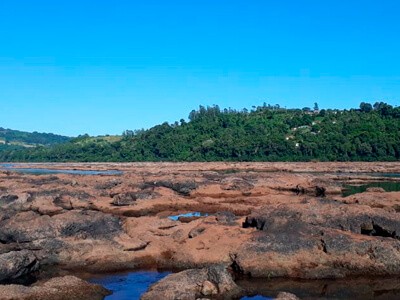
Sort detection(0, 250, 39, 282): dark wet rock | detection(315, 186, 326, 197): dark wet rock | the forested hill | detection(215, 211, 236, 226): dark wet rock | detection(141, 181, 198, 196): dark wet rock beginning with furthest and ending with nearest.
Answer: the forested hill
detection(315, 186, 326, 197): dark wet rock
detection(141, 181, 198, 196): dark wet rock
detection(215, 211, 236, 226): dark wet rock
detection(0, 250, 39, 282): dark wet rock

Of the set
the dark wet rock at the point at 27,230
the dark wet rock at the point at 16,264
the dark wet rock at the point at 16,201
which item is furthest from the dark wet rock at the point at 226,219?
the dark wet rock at the point at 16,201

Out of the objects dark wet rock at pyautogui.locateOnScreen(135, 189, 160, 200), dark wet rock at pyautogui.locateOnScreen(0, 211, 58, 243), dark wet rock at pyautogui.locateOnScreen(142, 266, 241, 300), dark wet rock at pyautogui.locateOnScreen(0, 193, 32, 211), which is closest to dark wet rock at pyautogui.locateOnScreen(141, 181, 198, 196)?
dark wet rock at pyautogui.locateOnScreen(135, 189, 160, 200)

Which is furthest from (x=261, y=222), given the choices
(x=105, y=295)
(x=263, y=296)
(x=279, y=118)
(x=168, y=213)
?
(x=279, y=118)

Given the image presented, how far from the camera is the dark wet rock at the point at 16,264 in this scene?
2333cm

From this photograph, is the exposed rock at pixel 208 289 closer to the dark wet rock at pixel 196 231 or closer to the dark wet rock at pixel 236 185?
the dark wet rock at pixel 196 231

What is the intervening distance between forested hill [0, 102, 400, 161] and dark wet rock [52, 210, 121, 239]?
363 feet

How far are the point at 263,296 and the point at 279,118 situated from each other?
162775 millimetres

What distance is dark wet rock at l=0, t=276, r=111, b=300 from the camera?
20.1m

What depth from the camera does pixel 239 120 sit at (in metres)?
188

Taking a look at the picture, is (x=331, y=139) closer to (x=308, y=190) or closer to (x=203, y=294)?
(x=308, y=190)

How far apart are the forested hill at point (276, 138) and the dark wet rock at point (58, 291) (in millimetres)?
118965

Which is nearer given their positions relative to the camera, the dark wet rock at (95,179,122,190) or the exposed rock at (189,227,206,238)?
the exposed rock at (189,227,206,238)

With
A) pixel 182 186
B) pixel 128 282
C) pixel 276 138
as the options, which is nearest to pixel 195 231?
pixel 128 282

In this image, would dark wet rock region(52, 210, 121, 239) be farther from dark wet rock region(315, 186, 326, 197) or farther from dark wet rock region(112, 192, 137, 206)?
dark wet rock region(315, 186, 326, 197)
